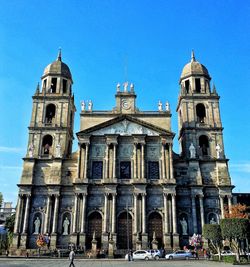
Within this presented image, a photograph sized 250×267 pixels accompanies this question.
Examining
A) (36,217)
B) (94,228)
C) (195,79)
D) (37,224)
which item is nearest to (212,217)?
(94,228)

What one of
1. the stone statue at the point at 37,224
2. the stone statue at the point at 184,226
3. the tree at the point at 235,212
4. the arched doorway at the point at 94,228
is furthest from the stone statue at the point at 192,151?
the stone statue at the point at 37,224

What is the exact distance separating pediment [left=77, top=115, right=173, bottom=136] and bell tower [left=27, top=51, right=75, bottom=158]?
456 centimetres

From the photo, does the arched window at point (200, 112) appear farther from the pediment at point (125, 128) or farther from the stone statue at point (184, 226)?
the stone statue at point (184, 226)

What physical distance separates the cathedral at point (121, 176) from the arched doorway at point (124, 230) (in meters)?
0.11

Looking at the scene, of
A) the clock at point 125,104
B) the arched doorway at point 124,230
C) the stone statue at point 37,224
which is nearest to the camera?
the arched doorway at point 124,230

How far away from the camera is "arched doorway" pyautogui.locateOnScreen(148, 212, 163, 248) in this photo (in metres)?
38.1

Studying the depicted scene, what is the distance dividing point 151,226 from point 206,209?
7365 mm

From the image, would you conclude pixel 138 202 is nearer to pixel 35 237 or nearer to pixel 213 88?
pixel 35 237

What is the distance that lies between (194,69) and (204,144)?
39.1 ft

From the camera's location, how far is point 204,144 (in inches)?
1768

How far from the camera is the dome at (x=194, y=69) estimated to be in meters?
48.4

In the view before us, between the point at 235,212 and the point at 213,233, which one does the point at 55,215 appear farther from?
the point at 235,212

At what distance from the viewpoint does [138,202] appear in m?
39.0

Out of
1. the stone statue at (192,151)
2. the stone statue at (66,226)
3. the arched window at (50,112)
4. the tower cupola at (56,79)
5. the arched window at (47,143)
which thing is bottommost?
the stone statue at (66,226)
